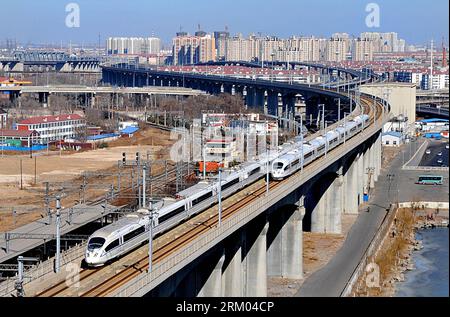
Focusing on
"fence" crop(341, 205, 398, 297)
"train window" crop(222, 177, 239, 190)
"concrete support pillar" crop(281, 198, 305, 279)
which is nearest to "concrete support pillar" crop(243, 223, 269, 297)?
"train window" crop(222, 177, 239, 190)

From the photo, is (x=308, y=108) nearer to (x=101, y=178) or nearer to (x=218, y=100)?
(x=218, y=100)

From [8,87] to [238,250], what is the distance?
37904 mm

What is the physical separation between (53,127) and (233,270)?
2342cm

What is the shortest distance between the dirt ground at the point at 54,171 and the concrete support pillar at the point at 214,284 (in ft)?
20.0

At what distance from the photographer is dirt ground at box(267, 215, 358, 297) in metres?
12.5

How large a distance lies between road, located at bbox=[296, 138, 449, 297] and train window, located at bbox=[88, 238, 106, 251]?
2.57 m

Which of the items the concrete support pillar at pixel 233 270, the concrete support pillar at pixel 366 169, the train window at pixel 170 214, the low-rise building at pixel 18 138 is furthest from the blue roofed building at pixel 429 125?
the train window at pixel 170 214

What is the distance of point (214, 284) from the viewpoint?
32.4ft

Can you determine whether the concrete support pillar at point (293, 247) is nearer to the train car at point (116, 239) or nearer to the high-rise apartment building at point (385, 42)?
the train car at point (116, 239)

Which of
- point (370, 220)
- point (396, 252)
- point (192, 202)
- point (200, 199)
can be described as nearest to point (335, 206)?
point (370, 220)

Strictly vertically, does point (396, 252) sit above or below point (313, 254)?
above

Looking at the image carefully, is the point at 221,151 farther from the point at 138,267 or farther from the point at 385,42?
the point at 385,42

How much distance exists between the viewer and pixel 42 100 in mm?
47000
